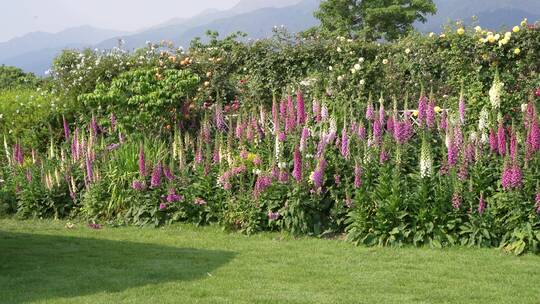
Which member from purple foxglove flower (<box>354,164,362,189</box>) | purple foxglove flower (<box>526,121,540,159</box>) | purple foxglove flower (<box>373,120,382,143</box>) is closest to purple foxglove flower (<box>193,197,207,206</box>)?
purple foxglove flower (<box>354,164,362,189</box>)

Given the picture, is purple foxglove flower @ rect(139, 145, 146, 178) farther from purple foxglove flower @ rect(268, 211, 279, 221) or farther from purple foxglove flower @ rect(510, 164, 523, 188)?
purple foxglove flower @ rect(510, 164, 523, 188)

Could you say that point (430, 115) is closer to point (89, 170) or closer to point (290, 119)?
point (290, 119)

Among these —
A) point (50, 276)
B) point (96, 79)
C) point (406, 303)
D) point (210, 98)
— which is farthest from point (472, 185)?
point (96, 79)

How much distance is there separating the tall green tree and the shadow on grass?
98.7 ft

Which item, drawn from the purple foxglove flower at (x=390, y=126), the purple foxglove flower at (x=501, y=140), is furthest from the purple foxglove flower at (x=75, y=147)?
the purple foxglove flower at (x=501, y=140)

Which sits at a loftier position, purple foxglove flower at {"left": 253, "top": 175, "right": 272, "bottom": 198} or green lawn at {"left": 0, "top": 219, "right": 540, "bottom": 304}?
purple foxglove flower at {"left": 253, "top": 175, "right": 272, "bottom": 198}

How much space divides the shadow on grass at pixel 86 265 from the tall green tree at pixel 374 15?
30.1 m

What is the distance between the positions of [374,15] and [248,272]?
31.5 metres

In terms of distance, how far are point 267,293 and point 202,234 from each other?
2.85m

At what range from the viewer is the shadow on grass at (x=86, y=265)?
630 centimetres

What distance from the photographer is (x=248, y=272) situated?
22.3 ft

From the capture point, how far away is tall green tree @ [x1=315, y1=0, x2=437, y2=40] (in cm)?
3694

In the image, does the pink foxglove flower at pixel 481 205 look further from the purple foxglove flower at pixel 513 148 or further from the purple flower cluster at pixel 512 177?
the purple foxglove flower at pixel 513 148

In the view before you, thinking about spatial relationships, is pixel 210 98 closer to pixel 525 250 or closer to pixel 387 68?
pixel 387 68
